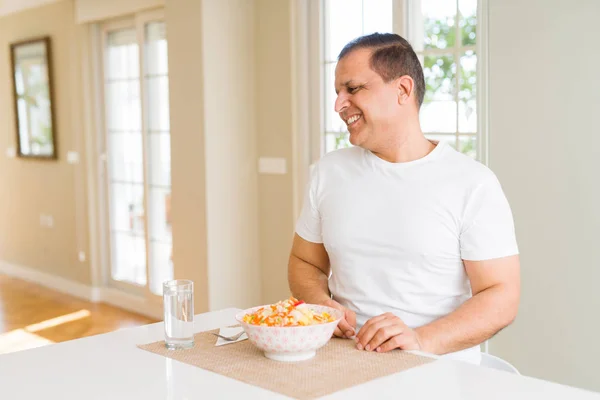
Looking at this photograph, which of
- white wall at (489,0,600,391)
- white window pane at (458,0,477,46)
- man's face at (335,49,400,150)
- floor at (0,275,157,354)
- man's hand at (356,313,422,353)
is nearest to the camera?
man's hand at (356,313,422,353)

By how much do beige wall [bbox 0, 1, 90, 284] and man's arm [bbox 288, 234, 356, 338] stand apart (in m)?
4.14

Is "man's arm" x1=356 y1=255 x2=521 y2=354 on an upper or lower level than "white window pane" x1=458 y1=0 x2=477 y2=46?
lower

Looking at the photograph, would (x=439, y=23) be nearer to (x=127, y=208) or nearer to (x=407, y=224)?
A: (x=407, y=224)

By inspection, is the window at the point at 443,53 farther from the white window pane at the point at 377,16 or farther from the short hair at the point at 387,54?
the short hair at the point at 387,54

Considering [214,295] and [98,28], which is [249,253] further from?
[98,28]

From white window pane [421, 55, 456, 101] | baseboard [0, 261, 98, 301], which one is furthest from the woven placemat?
baseboard [0, 261, 98, 301]

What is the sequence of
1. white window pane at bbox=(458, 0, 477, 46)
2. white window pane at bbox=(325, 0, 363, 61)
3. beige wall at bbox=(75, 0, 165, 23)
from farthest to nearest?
1. beige wall at bbox=(75, 0, 165, 23)
2. white window pane at bbox=(325, 0, 363, 61)
3. white window pane at bbox=(458, 0, 477, 46)

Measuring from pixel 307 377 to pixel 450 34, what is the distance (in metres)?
Result: 2.48

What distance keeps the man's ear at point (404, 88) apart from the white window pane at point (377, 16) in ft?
6.37

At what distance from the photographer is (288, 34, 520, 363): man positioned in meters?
1.85

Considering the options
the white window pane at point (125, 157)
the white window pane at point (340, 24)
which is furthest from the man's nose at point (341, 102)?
the white window pane at point (125, 157)

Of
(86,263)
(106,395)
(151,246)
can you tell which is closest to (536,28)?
(106,395)

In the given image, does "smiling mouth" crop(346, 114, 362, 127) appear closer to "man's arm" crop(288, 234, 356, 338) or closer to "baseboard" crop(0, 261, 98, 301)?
"man's arm" crop(288, 234, 356, 338)

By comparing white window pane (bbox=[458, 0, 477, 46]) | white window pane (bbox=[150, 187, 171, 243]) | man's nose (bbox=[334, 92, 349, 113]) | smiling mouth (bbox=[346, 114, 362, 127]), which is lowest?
white window pane (bbox=[150, 187, 171, 243])
